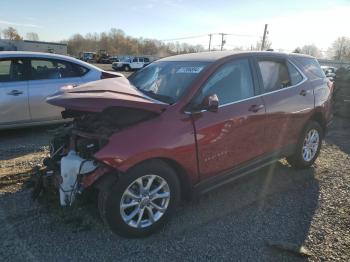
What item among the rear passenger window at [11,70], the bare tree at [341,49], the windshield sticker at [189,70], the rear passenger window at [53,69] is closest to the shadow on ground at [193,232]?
the windshield sticker at [189,70]

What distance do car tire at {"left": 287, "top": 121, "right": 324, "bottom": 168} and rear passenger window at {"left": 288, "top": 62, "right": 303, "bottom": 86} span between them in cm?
71

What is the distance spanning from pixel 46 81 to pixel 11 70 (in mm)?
652

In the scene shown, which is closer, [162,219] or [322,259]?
[322,259]

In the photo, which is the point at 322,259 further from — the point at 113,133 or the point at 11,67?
the point at 11,67

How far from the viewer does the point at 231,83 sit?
4102 millimetres

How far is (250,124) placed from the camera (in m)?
4.15

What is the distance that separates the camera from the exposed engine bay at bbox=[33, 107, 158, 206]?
3.30m

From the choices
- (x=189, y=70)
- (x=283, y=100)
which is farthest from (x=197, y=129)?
(x=283, y=100)

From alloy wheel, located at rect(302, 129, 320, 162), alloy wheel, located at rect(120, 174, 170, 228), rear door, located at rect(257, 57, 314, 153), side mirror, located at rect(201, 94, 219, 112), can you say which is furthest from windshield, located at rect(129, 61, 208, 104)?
alloy wheel, located at rect(302, 129, 320, 162)

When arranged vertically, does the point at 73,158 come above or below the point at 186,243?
above

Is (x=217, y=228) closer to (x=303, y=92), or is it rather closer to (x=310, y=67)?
(x=303, y=92)

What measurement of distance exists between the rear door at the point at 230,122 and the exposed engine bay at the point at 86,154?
677 millimetres

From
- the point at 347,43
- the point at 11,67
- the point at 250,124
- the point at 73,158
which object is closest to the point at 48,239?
the point at 73,158

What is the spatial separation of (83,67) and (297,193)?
5.02m
